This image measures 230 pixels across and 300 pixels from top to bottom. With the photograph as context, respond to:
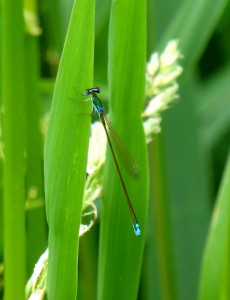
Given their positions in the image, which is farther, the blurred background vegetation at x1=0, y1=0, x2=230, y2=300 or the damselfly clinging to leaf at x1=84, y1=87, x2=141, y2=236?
the blurred background vegetation at x1=0, y1=0, x2=230, y2=300

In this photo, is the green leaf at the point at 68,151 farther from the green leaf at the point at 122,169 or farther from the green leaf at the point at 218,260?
the green leaf at the point at 218,260

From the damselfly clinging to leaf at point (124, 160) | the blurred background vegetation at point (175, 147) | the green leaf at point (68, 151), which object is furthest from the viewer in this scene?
the blurred background vegetation at point (175, 147)

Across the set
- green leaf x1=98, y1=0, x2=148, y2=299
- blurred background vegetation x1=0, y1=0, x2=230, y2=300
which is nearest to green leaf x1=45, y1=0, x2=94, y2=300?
green leaf x1=98, y1=0, x2=148, y2=299

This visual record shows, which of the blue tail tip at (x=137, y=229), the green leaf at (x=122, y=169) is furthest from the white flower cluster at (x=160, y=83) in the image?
the blue tail tip at (x=137, y=229)

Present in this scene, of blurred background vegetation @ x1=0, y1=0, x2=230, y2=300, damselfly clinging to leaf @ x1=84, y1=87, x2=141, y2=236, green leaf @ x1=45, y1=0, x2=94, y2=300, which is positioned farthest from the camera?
blurred background vegetation @ x1=0, y1=0, x2=230, y2=300

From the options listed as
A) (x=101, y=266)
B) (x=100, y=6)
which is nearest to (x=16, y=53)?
(x=101, y=266)

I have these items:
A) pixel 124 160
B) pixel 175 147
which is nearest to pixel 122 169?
pixel 124 160

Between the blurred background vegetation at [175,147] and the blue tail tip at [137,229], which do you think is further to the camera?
the blurred background vegetation at [175,147]

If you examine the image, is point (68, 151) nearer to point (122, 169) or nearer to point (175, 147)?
point (122, 169)

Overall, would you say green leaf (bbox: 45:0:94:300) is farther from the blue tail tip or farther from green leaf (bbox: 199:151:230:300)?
green leaf (bbox: 199:151:230:300)
